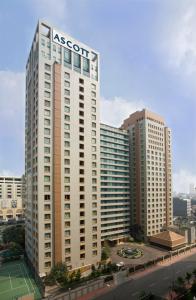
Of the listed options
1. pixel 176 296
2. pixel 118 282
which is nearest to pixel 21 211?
pixel 118 282

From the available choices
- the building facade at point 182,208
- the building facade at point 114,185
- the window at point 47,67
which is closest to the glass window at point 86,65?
the window at point 47,67

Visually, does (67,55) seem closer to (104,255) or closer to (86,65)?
(86,65)

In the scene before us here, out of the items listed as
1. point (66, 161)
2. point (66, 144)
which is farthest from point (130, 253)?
point (66, 144)

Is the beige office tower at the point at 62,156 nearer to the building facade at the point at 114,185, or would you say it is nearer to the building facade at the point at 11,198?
the building facade at the point at 114,185

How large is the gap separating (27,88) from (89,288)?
65.5m

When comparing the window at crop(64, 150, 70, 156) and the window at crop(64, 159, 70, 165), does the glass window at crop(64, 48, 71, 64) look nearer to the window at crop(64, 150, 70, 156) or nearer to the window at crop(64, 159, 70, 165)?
the window at crop(64, 150, 70, 156)

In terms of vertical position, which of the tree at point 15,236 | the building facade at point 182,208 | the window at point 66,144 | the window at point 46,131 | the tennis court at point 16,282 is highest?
the window at point 46,131

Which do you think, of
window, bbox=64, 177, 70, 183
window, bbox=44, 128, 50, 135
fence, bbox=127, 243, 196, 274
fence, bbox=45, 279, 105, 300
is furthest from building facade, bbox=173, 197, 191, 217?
window, bbox=44, 128, 50, 135

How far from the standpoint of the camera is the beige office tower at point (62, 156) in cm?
5888

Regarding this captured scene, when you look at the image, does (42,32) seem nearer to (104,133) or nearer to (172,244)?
(104,133)

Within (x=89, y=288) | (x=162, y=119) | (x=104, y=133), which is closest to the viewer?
(x=89, y=288)

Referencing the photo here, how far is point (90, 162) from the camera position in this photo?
222ft

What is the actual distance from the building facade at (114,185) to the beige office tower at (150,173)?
474 centimetres

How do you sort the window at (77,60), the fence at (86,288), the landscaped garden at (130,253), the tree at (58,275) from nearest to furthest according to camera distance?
the fence at (86,288) < the tree at (58,275) < the window at (77,60) < the landscaped garden at (130,253)
